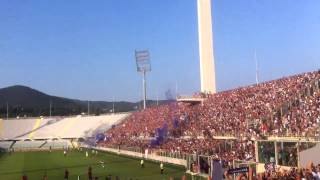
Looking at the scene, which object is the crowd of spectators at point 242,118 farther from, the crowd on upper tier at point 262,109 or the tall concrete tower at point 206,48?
the tall concrete tower at point 206,48

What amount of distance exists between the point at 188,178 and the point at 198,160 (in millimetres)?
1533

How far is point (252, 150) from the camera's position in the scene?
3650cm

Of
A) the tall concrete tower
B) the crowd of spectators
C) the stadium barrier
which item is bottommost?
the stadium barrier

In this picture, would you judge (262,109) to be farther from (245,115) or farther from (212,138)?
(212,138)

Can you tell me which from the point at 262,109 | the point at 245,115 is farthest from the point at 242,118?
the point at 262,109

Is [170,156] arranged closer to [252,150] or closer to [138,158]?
[138,158]

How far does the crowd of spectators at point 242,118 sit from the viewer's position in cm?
3700

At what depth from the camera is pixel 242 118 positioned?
4675 centimetres

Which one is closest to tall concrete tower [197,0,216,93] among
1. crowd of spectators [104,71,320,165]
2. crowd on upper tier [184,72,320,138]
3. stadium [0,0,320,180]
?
stadium [0,0,320,180]

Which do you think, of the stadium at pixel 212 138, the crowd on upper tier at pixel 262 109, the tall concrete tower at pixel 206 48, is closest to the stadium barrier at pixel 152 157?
the stadium at pixel 212 138

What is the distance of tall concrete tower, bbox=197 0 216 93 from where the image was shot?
77.2 m

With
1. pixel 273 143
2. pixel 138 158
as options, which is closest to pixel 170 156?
pixel 138 158

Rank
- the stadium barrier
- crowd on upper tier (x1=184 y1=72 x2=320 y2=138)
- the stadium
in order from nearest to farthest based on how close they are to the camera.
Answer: the stadium < crowd on upper tier (x1=184 y1=72 x2=320 y2=138) < the stadium barrier

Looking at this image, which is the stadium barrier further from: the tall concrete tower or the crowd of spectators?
the tall concrete tower
